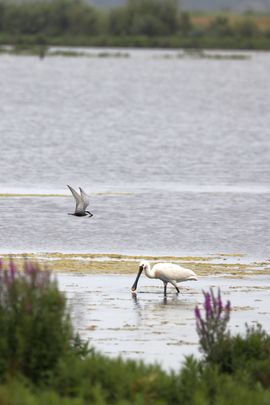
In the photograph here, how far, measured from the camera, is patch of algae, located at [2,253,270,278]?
2109cm

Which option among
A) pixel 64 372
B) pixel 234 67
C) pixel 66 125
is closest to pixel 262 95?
pixel 66 125

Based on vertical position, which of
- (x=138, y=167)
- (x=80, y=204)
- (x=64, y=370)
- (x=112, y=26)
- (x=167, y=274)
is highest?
(x=112, y=26)

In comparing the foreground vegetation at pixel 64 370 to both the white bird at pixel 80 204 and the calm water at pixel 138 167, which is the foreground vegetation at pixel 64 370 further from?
the white bird at pixel 80 204

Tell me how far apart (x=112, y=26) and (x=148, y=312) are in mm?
Result: 133892

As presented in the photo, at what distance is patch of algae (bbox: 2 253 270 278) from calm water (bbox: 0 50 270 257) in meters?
0.99

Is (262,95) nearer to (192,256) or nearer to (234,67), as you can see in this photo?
(234,67)

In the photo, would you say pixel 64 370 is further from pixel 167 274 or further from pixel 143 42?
pixel 143 42

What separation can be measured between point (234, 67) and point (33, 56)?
22.1m

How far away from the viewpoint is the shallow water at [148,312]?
15.4 m

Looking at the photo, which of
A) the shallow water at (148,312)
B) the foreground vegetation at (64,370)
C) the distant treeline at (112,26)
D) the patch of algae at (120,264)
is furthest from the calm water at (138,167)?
the distant treeline at (112,26)

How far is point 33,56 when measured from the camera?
15250 cm

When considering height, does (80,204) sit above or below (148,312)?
above

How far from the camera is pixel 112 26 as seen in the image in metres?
150

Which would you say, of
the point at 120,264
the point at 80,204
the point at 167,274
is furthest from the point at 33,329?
the point at 80,204
